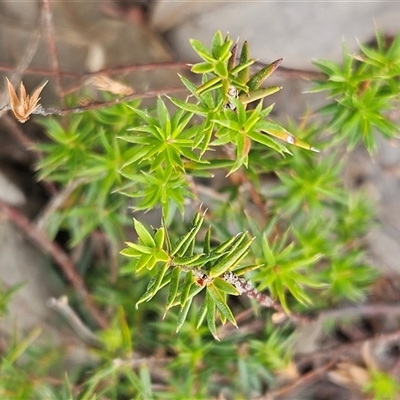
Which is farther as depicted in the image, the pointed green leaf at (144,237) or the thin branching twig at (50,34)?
the thin branching twig at (50,34)

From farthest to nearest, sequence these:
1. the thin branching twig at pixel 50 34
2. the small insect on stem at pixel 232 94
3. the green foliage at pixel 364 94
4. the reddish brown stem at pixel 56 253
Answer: the reddish brown stem at pixel 56 253 → the thin branching twig at pixel 50 34 → the green foliage at pixel 364 94 → the small insect on stem at pixel 232 94

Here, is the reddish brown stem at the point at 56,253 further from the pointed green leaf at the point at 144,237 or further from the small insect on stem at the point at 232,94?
the small insect on stem at the point at 232,94

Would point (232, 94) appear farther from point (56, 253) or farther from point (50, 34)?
point (56, 253)

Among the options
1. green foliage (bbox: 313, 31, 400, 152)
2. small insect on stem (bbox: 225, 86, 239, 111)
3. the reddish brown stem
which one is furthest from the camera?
the reddish brown stem

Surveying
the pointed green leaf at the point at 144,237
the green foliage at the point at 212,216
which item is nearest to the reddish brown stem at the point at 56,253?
the green foliage at the point at 212,216

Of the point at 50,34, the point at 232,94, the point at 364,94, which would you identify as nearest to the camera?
the point at 232,94

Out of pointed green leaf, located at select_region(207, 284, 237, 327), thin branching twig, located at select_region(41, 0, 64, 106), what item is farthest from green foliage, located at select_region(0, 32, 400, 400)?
thin branching twig, located at select_region(41, 0, 64, 106)

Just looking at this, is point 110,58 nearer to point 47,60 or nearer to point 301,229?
point 47,60

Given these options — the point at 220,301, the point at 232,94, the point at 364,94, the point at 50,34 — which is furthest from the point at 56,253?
the point at 364,94

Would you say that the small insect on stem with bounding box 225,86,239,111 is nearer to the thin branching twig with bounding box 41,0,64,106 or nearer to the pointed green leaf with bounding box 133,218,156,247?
the pointed green leaf with bounding box 133,218,156,247

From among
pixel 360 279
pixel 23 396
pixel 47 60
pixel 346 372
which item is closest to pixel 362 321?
pixel 346 372

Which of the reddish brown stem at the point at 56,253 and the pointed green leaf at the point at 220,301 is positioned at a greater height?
the pointed green leaf at the point at 220,301
